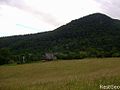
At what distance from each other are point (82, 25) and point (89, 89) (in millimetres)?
179376

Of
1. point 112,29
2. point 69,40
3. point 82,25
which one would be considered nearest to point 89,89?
point 69,40

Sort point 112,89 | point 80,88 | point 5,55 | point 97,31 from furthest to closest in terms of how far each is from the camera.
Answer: point 97,31
point 5,55
point 80,88
point 112,89

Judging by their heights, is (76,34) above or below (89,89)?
above

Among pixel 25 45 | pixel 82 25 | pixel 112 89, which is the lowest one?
pixel 112 89

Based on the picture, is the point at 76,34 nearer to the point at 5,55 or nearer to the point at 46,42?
the point at 46,42

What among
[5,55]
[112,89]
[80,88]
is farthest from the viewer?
[5,55]

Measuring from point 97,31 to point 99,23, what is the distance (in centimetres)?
1620

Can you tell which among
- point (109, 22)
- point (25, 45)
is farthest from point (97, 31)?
point (25, 45)

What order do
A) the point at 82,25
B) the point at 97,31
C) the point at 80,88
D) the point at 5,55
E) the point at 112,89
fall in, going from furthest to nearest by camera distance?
the point at 82,25, the point at 97,31, the point at 5,55, the point at 80,88, the point at 112,89

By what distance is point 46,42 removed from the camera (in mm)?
172125

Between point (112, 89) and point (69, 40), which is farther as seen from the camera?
point (69, 40)

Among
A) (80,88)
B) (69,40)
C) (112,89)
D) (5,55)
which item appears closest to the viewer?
(112,89)

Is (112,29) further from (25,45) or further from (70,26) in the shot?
(25,45)

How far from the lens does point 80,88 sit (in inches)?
415
